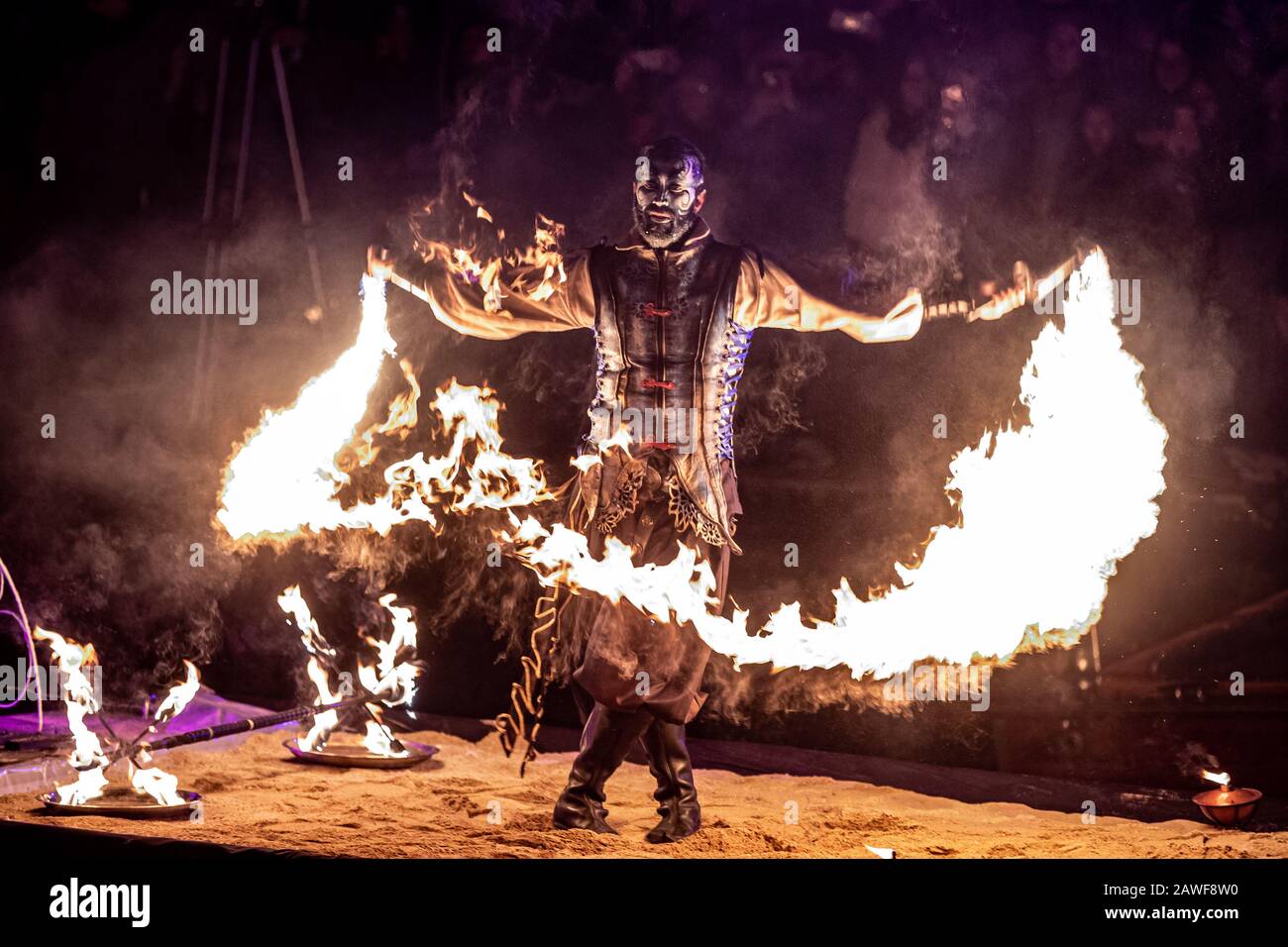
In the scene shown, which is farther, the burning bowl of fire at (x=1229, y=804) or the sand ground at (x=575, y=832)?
the burning bowl of fire at (x=1229, y=804)

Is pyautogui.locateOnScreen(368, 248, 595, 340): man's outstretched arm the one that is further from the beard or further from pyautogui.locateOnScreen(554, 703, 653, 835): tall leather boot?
pyautogui.locateOnScreen(554, 703, 653, 835): tall leather boot

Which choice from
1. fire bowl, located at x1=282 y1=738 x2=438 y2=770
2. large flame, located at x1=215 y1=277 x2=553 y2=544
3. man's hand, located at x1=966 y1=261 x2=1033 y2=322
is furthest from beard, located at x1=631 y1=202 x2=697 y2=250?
fire bowl, located at x1=282 y1=738 x2=438 y2=770

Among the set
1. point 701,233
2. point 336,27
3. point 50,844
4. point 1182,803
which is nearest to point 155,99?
point 336,27

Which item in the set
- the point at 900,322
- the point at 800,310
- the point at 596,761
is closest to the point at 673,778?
the point at 596,761

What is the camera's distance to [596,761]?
16.3 feet

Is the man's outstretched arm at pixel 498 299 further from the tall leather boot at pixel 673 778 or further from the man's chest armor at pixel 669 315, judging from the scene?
the tall leather boot at pixel 673 778

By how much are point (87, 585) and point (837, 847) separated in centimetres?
468

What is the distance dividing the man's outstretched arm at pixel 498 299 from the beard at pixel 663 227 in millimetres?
426

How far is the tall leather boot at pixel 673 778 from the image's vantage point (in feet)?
16.3

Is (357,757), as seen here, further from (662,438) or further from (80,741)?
(662,438)

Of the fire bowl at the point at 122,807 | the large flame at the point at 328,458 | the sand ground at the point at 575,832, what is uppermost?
the large flame at the point at 328,458

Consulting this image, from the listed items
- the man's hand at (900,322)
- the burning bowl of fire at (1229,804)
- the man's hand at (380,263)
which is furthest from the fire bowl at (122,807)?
the burning bowl of fire at (1229,804)

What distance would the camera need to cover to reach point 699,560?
16.3ft

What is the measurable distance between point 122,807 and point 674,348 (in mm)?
2847
